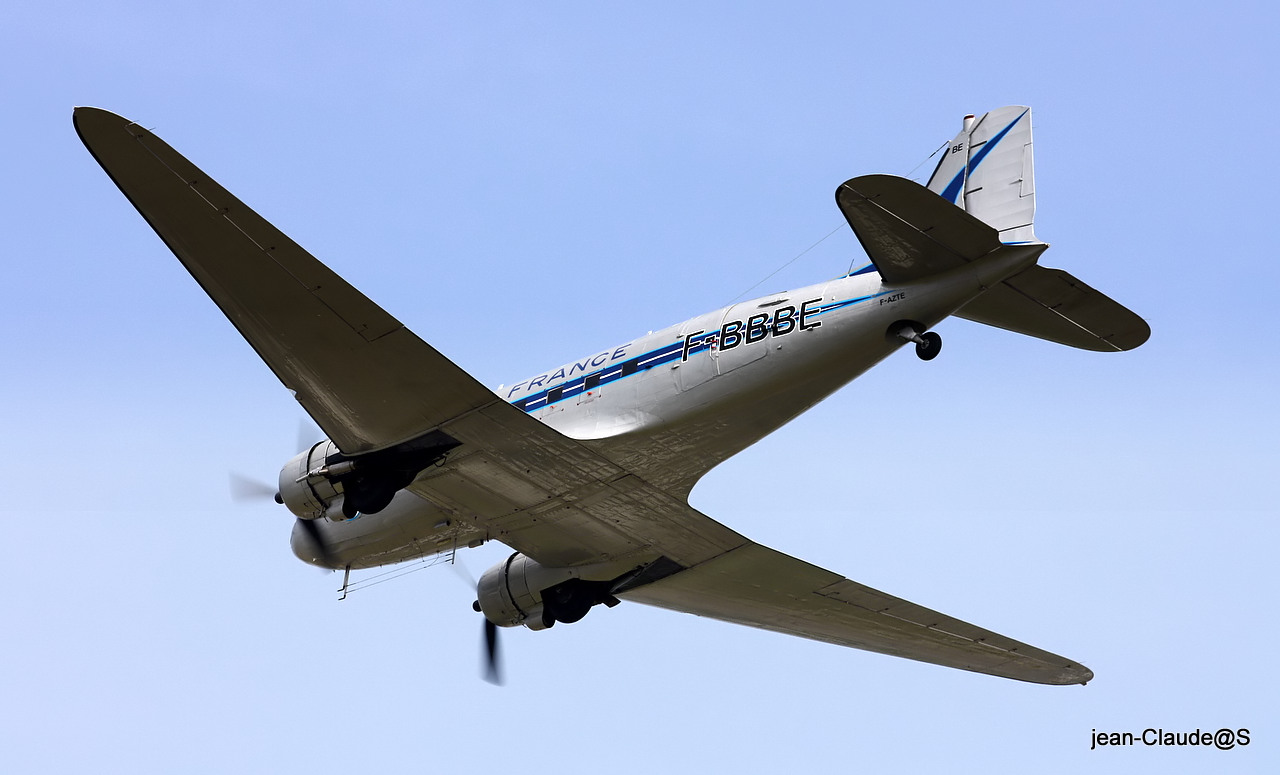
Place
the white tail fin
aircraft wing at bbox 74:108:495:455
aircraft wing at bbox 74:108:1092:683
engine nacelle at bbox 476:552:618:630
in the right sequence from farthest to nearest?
engine nacelle at bbox 476:552:618:630, the white tail fin, aircraft wing at bbox 74:108:1092:683, aircraft wing at bbox 74:108:495:455

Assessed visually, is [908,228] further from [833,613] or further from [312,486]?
[833,613]

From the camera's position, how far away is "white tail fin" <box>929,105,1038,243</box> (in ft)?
62.6

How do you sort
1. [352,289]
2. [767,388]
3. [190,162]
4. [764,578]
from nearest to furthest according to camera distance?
[190,162] < [352,289] < [767,388] < [764,578]

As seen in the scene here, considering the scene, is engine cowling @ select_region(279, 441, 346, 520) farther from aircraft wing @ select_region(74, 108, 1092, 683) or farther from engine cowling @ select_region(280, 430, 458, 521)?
aircraft wing @ select_region(74, 108, 1092, 683)

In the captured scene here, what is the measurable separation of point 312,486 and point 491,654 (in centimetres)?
570

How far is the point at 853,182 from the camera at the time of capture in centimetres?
1664

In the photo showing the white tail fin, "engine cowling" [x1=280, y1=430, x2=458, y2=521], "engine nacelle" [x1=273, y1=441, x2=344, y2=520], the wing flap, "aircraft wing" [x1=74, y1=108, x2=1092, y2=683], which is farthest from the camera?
the wing flap

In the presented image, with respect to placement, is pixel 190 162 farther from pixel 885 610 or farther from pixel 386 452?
pixel 885 610

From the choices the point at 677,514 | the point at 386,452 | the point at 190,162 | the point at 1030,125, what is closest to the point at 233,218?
the point at 190,162

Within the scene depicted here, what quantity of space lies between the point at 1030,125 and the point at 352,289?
30.9 ft

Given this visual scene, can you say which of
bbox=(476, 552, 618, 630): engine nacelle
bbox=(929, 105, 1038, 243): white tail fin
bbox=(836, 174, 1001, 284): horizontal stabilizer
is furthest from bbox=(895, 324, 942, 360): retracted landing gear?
bbox=(476, 552, 618, 630): engine nacelle

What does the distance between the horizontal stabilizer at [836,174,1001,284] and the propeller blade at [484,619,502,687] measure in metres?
10.5

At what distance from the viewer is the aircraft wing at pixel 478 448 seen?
56.3 ft

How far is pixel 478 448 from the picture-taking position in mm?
19984
